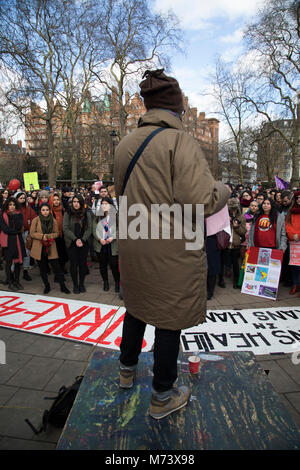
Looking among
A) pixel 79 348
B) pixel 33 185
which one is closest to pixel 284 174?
pixel 33 185

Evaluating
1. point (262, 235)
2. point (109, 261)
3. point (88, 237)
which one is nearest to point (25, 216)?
point (88, 237)

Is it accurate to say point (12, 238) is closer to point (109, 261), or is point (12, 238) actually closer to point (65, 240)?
point (65, 240)

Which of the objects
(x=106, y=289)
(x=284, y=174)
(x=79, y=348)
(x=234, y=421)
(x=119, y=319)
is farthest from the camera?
(x=284, y=174)

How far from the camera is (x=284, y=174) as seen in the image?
299ft

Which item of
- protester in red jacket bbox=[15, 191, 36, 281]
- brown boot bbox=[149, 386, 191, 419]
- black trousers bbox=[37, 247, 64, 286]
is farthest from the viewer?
protester in red jacket bbox=[15, 191, 36, 281]

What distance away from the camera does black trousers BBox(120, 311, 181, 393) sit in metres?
1.67

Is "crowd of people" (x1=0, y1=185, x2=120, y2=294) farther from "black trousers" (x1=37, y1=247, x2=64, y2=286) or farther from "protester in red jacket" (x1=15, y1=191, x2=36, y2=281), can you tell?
"protester in red jacket" (x1=15, y1=191, x2=36, y2=281)

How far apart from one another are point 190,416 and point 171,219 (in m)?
1.30

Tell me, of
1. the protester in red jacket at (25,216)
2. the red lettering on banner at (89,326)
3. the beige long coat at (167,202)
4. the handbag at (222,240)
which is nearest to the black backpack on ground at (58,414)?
the beige long coat at (167,202)

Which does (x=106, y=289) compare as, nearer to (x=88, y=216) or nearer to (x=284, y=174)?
(x=88, y=216)

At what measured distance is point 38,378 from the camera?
284 centimetres

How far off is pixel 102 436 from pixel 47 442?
0.70 meters

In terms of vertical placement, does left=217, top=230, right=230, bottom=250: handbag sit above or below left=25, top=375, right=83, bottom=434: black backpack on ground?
above

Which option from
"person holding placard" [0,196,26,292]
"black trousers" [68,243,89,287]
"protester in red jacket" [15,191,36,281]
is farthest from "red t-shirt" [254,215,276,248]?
"protester in red jacket" [15,191,36,281]
